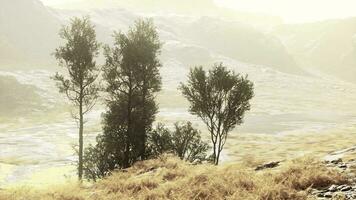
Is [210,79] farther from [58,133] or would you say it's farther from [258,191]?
[58,133]

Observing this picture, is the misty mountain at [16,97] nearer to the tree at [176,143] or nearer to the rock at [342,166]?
the tree at [176,143]

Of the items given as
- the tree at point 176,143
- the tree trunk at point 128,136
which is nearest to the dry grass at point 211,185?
the tree trunk at point 128,136

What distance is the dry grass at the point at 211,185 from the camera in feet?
34.3

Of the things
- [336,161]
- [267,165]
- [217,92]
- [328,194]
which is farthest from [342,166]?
[217,92]

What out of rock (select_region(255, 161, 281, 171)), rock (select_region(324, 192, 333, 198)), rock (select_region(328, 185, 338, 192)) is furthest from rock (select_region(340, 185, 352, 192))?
rock (select_region(255, 161, 281, 171))

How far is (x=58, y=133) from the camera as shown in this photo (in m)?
122

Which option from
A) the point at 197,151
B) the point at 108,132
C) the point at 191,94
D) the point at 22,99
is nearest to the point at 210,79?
the point at 191,94

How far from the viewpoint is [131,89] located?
1389 inches

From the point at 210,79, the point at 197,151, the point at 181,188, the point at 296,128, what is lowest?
the point at 296,128

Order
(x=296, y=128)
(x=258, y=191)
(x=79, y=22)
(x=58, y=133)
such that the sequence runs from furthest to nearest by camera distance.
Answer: (x=296, y=128)
(x=58, y=133)
(x=79, y=22)
(x=258, y=191)

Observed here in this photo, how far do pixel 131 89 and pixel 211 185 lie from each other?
80.6ft

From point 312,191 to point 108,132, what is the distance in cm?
2999

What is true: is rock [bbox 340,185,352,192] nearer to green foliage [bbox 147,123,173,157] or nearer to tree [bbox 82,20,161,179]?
tree [bbox 82,20,161,179]

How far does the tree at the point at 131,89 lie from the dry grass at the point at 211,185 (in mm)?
20605
